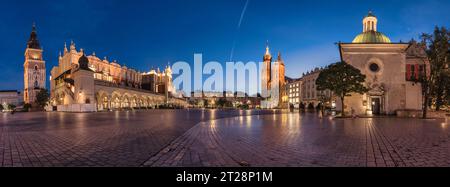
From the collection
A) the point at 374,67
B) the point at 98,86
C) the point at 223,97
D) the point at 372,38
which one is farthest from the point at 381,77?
the point at 223,97

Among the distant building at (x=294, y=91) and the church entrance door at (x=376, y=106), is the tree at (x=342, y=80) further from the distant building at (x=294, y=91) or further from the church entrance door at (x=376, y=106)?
the distant building at (x=294, y=91)

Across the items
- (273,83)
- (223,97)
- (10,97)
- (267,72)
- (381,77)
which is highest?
(267,72)

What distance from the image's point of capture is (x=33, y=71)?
105500 mm

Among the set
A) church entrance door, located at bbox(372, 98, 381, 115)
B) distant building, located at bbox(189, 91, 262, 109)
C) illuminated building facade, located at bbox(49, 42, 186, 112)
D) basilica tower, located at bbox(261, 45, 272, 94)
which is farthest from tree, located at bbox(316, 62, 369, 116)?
distant building, located at bbox(189, 91, 262, 109)

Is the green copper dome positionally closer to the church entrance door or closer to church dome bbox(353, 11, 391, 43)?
church dome bbox(353, 11, 391, 43)

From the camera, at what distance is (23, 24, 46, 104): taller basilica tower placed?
102562mm

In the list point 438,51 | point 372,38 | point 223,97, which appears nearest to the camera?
point 438,51

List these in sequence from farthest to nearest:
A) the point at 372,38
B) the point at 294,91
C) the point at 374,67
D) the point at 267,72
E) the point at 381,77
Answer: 1. the point at 294,91
2. the point at 267,72
3. the point at 372,38
4. the point at 374,67
5. the point at 381,77

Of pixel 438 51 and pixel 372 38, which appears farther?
pixel 372 38

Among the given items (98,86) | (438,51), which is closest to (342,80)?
(438,51)

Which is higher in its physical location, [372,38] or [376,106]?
[372,38]

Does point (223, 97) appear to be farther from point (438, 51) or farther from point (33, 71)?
point (438, 51)
